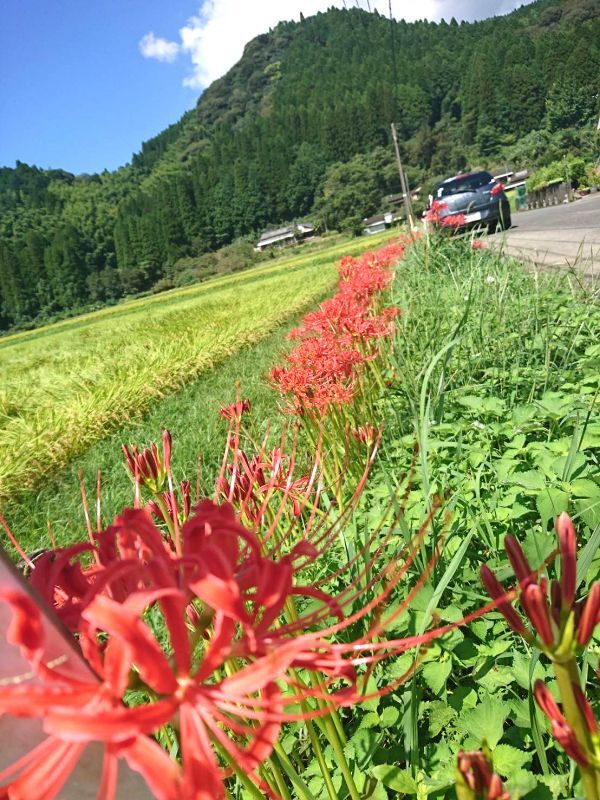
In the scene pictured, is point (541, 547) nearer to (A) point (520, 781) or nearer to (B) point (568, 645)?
(A) point (520, 781)

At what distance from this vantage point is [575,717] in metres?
0.42

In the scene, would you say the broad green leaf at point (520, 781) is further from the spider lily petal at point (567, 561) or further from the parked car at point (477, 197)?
the parked car at point (477, 197)

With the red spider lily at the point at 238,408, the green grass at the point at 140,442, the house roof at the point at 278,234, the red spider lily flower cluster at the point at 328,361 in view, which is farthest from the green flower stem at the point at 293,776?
the house roof at the point at 278,234

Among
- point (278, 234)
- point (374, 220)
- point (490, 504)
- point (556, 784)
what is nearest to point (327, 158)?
point (278, 234)

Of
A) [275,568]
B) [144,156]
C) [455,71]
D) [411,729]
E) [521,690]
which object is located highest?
[144,156]

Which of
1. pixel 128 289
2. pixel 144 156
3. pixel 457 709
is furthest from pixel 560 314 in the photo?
pixel 144 156

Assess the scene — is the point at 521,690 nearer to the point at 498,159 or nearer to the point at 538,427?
the point at 538,427

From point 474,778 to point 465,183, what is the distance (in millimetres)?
11240

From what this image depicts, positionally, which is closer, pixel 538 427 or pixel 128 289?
pixel 538 427

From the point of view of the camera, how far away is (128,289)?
2419 inches

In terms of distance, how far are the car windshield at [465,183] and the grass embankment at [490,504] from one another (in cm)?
788

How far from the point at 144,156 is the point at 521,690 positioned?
12972 centimetres

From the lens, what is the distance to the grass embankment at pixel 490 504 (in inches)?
37.2

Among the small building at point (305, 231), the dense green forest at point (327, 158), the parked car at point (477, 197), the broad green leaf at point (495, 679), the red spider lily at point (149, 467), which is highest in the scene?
the dense green forest at point (327, 158)
